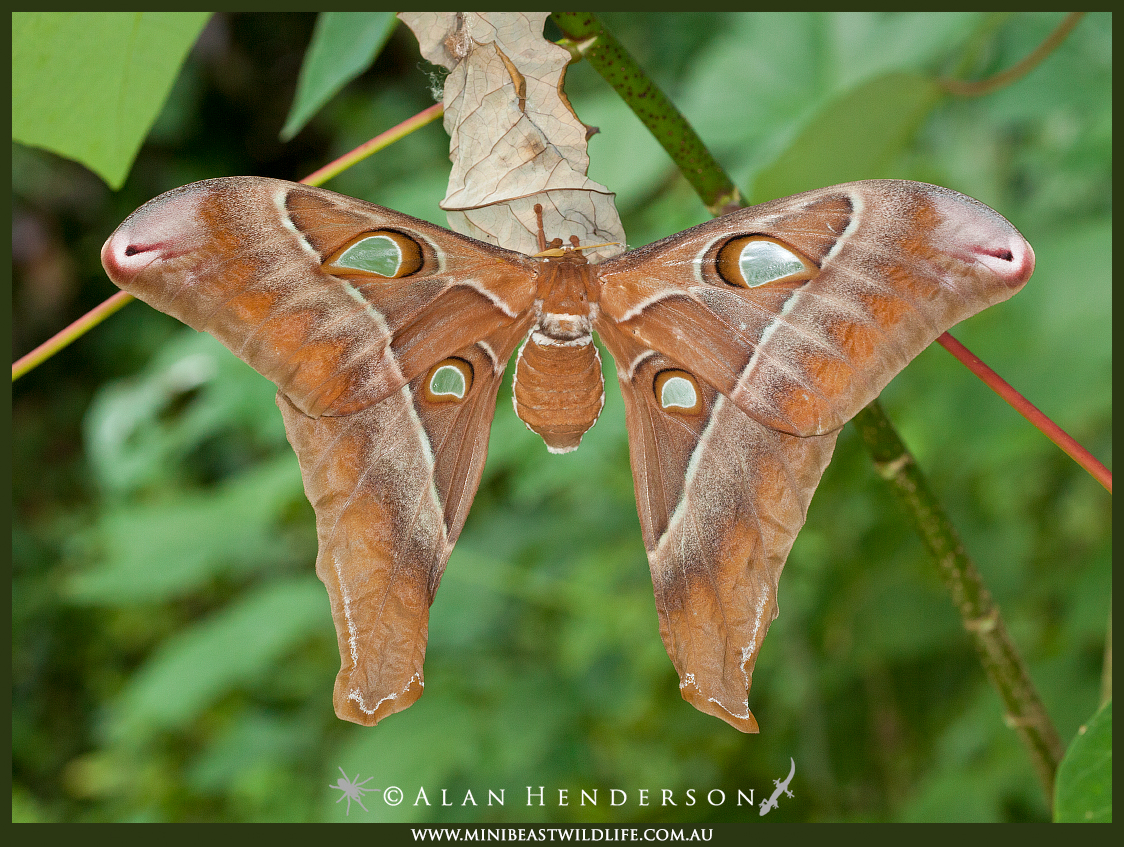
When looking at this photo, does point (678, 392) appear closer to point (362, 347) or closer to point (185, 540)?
point (362, 347)

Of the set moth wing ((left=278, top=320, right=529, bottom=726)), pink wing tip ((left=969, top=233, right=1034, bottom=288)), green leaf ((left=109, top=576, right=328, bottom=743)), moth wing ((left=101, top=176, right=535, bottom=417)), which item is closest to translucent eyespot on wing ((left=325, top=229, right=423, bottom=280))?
moth wing ((left=101, top=176, right=535, bottom=417))

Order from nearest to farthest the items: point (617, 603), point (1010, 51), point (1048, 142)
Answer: point (1010, 51), point (617, 603), point (1048, 142)

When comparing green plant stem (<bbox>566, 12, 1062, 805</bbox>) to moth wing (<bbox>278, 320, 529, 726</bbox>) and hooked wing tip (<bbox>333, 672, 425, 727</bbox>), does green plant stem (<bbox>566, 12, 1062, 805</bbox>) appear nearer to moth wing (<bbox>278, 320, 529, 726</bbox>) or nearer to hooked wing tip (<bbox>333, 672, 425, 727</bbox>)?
moth wing (<bbox>278, 320, 529, 726</bbox>)

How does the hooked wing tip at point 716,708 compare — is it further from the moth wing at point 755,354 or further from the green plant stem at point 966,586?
the green plant stem at point 966,586

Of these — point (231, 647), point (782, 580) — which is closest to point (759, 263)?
point (782, 580)

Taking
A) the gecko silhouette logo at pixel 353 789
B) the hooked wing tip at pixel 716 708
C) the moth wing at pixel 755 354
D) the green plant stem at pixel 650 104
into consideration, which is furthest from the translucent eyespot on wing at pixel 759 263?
the gecko silhouette logo at pixel 353 789

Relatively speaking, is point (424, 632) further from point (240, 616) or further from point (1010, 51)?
point (1010, 51)

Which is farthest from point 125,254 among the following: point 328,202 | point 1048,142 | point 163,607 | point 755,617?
point 163,607
